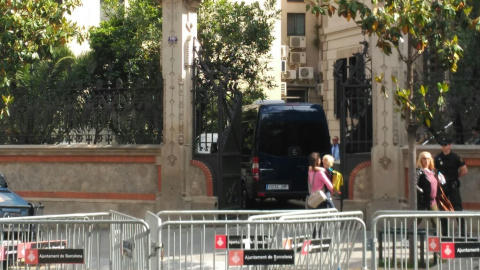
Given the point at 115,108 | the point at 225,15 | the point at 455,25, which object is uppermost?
the point at 225,15

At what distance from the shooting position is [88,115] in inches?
703

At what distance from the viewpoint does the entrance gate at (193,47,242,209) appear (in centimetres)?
1695

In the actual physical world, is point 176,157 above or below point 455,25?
below

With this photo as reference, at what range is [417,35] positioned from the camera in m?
12.3

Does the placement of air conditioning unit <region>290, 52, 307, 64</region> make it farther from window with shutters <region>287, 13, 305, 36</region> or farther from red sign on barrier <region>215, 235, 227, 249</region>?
red sign on barrier <region>215, 235, 227, 249</region>

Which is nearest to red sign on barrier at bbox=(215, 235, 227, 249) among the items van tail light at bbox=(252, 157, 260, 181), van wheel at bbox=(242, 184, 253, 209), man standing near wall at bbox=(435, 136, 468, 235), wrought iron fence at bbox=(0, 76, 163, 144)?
man standing near wall at bbox=(435, 136, 468, 235)

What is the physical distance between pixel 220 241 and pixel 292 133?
11.4 m

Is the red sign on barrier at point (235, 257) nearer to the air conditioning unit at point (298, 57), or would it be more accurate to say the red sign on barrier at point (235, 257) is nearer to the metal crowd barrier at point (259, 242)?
the metal crowd barrier at point (259, 242)

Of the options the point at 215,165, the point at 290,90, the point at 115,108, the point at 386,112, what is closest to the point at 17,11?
the point at 115,108

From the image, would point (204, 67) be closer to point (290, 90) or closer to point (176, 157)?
point (176, 157)

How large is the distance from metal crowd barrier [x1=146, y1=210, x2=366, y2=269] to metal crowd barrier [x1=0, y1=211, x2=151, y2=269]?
27 cm

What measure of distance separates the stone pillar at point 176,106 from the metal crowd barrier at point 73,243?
7.42 meters

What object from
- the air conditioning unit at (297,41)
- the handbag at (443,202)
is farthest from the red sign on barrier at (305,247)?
the air conditioning unit at (297,41)

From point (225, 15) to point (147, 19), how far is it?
285cm
